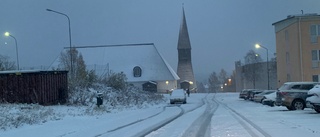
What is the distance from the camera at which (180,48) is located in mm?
119625

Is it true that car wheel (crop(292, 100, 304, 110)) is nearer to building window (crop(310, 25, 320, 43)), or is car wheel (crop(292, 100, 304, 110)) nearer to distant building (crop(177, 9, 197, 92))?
building window (crop(310, 25, 320, 43))

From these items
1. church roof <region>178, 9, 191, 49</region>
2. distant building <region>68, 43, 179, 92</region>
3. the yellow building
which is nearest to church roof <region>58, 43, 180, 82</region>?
distant building <region>68, 43, 179, 92</region>

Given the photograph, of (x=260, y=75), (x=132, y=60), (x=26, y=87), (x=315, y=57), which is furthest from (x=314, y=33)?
(x=132, y=60)

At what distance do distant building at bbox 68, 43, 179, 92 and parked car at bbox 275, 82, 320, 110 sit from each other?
65589 millimetres

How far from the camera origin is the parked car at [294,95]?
27125 mm

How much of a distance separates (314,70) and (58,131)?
40.4 meters

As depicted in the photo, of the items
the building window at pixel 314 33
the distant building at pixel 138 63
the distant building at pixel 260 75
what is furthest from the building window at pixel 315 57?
the distant building at pixel 138 63

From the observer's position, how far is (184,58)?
392 feet

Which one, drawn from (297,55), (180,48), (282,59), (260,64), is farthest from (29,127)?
(180,48)

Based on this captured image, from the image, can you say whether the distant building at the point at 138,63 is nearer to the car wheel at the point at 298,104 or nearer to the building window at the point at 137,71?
the building window at the point at 137,71

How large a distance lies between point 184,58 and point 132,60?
23.8m

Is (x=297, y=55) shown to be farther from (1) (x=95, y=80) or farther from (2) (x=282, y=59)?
(1) (x=95, y=80)

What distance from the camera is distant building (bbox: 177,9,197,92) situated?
384ft

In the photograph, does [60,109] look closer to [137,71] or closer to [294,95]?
[294,95]
